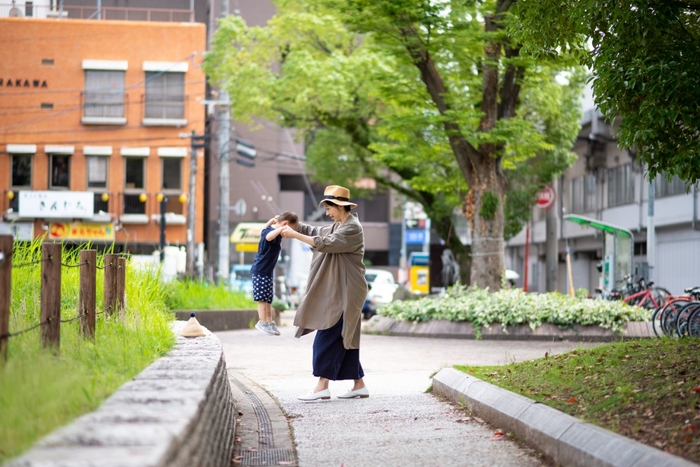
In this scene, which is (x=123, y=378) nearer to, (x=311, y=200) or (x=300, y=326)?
(x=300, y=326)

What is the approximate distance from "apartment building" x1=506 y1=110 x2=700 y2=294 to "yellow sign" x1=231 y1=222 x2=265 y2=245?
13416 mm

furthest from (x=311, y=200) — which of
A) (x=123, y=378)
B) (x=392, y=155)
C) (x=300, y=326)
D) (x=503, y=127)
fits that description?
(x=123, y=378)

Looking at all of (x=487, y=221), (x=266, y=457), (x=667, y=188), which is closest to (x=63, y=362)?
(x=266, y=457)

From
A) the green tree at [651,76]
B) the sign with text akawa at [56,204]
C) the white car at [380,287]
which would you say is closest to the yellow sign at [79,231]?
the sign with text akawa at [56,204]

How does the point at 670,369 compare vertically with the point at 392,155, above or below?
below

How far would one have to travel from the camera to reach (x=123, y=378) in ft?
19.1

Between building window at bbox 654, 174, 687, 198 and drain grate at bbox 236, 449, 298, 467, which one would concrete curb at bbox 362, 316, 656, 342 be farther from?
building window at bbox 654, 174, 687, 198

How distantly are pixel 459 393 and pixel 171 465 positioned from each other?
17.6 feet

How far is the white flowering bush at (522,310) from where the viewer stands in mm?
18547

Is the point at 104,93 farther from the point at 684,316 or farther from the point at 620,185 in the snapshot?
the point at 684,316

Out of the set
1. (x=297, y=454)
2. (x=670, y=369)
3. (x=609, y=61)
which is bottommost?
(x=297, y=454)

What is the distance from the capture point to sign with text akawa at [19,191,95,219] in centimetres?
4156

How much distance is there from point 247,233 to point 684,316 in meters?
32.5

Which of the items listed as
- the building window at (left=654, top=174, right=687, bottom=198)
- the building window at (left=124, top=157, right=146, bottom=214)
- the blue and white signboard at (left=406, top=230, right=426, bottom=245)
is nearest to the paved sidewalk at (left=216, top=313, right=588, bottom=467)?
the building window at (left=654, top=174, right=687, bottom=198)
